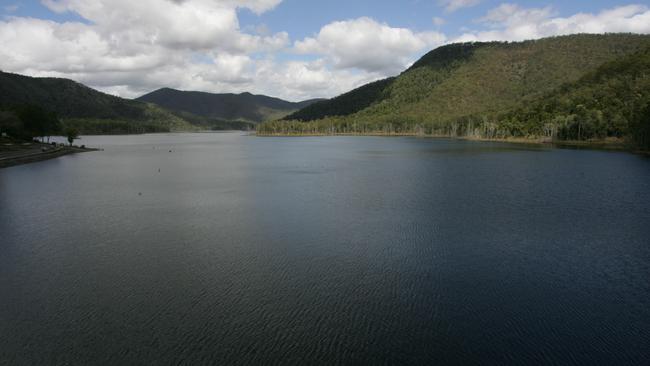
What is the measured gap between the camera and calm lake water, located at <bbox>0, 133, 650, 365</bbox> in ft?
31.1

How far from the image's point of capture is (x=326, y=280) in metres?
13.4

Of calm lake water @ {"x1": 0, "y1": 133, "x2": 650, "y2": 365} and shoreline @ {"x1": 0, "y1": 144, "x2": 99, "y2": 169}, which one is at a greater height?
shoreline @ {"x1": 0, "y1": 144, "x2": 99, "y2": 169}

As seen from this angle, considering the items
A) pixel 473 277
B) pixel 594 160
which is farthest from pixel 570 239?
pixel 594 160

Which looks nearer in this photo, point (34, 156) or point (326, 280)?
point (326, 280)

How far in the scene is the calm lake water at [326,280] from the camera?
373 inches

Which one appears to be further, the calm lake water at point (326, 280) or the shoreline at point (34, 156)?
the shoreline at point (34, 156)

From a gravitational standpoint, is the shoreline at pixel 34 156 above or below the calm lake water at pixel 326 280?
above

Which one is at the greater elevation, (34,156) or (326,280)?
(34,156)

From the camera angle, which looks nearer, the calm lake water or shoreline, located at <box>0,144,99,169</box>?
the calm lake water

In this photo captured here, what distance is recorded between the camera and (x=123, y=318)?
1079 centimetres

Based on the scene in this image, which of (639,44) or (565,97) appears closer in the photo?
(565,97)

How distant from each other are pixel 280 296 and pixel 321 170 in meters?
35.7

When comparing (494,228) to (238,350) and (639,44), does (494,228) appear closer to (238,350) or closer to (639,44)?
(238,350)

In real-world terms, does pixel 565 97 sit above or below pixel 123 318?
above
